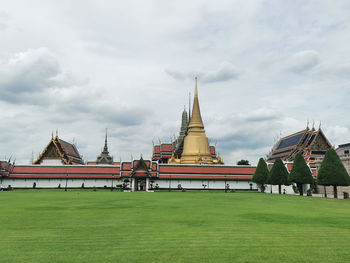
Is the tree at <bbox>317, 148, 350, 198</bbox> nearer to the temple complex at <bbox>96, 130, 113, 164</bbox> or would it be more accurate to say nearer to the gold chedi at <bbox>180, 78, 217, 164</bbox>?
the gold chedi at <bbox>180, 78, 217, 164</bbox>

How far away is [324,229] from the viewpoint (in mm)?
12680

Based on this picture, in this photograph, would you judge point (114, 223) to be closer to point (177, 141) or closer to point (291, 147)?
point (291, 147)

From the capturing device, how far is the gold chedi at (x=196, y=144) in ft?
246

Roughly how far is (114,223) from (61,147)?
69218 mm

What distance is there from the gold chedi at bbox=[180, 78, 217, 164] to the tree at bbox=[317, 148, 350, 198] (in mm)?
34637

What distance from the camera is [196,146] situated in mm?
76875

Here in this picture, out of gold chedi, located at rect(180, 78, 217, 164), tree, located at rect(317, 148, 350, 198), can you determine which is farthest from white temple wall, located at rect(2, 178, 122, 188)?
tree, located at rect(317, 148, 350, 198)

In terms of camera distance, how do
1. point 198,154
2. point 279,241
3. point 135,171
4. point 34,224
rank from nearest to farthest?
point 279,241, point 34,224, point 135,171, point 198,154

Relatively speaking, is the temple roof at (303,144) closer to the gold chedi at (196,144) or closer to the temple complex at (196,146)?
the temple complex at (196,146)

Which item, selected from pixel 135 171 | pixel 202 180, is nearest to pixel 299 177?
pixel 202 180

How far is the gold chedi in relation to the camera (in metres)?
74.9

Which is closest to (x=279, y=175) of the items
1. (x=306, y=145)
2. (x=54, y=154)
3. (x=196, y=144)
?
(x=306, y=145)

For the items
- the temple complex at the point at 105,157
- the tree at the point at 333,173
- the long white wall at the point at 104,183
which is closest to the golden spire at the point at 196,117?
the long white wall at the point at 104,183

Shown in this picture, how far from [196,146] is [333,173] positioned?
4087cm
